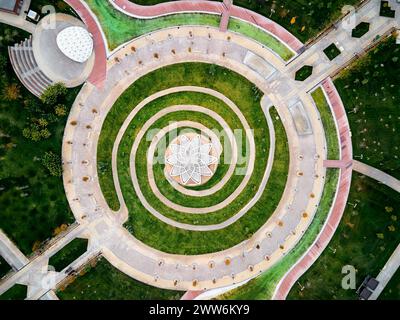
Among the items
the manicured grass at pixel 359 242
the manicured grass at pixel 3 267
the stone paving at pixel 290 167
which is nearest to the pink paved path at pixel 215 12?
the stone paving at pixel 290 167

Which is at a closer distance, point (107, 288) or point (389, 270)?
point (389, 270)

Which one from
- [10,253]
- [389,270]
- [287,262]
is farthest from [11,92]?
[389,270]

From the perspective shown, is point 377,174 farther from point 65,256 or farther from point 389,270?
point 65,256

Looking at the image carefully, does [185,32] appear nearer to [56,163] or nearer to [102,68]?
[102,68]

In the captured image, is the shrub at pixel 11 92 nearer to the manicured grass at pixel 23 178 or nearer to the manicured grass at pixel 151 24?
the manicured grass at pixel 23 178

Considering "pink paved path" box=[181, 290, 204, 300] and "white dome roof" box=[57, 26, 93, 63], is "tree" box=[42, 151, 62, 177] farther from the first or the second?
"pink paved path" box=[181, 290, 204, 300]

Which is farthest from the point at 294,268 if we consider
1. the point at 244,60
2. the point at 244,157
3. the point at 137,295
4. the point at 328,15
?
the point at 328,15
